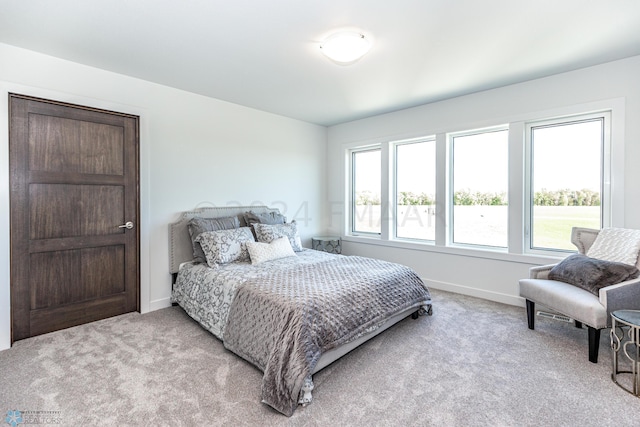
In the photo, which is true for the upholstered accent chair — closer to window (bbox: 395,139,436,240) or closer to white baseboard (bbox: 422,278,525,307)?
white baseboard (bbox: 422,278,525,307)

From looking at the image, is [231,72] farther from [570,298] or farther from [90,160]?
[570,298]

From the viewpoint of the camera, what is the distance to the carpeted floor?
5.41 feet

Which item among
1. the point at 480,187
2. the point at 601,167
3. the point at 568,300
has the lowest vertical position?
the point at 568,300

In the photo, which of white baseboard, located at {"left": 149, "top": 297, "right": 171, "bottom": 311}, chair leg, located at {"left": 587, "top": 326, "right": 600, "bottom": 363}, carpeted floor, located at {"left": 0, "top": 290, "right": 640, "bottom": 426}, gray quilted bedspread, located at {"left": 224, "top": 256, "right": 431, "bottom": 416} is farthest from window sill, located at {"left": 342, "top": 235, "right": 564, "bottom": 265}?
white baseboard, located at {"left": 149, "top": 297, "right": 171, "bottom": 311}

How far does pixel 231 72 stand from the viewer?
117 inches

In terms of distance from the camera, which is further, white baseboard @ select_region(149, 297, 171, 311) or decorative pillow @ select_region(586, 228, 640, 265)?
white baseboard @ select_region(149, 297, 171, 311)

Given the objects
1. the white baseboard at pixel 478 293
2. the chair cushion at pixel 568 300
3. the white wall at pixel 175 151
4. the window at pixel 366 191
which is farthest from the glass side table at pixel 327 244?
the chair cushion at pixel 568 300

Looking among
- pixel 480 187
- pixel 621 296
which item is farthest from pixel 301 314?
pixel 480 187

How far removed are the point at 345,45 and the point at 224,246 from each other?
2221 millimetres

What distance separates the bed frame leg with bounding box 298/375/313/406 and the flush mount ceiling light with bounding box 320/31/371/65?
238 cm

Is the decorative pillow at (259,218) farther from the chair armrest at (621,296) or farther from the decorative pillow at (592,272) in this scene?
the chair armrest at (621,296)

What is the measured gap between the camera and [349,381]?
6.50 ft

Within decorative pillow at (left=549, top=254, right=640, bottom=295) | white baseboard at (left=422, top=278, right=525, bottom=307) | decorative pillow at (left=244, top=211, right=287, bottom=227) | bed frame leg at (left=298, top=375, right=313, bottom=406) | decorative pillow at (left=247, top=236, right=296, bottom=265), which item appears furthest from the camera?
decorative pillow at (left=244, top=211, right=287, bottom=227)

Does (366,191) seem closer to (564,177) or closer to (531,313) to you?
(564,177)
